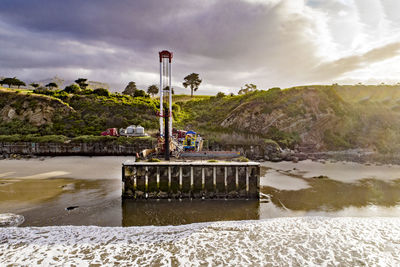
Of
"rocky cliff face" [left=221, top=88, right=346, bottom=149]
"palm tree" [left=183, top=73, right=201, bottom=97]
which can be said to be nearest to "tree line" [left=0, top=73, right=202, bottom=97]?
"palm tree" [left=183, top=73, right=201, bottom=97]

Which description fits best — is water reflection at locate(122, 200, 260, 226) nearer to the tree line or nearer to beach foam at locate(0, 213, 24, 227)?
beach foam at locate(0, 213, 24, 227)

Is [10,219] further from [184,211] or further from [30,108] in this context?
[30,108]

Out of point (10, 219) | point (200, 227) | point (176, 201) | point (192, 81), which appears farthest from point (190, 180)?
point (192, 81)

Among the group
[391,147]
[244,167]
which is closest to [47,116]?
[244,167]

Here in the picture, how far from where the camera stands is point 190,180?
20203 mm

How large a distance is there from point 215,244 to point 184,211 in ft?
16.2

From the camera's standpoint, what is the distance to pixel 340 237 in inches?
545

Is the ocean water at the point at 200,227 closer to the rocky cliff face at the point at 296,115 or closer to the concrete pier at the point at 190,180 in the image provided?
the concrete pier at the point at 190,180

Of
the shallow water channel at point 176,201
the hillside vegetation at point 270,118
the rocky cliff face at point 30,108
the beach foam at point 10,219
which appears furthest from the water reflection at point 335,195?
the rocky cliff face at point 30,108

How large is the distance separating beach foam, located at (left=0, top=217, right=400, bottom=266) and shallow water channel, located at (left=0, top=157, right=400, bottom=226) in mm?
1385

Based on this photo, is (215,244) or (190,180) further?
(190,180)

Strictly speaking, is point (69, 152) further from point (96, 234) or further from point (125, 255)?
point (125, 255)

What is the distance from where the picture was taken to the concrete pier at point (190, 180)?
19.9 metres

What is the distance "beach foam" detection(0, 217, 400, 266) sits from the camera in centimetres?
1152
